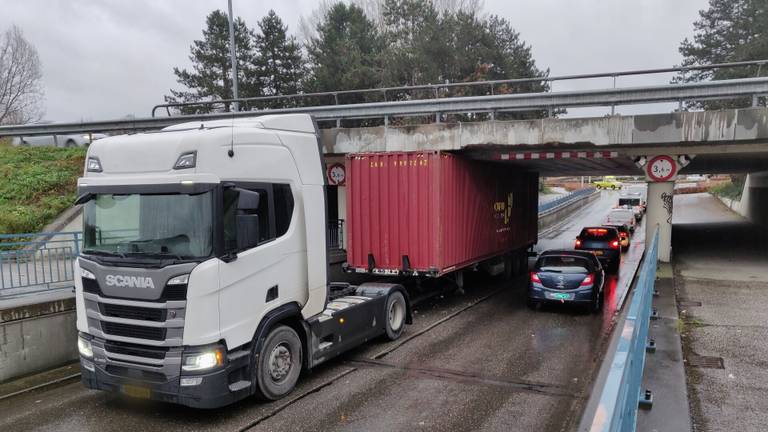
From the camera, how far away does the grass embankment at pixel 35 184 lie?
15602 millimetres

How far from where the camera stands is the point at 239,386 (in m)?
6.29

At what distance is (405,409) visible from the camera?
662 cm

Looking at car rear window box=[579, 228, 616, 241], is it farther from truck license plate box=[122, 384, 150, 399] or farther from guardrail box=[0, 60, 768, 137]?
truck license plate box=[122, 384, 150, 399]

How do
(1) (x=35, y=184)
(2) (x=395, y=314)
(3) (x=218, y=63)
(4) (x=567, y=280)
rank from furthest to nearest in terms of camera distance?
(3) (x=218, y=63), (1) (x=35, y=184), (4) (x=567, y=280), (2) (x=395, y=314)

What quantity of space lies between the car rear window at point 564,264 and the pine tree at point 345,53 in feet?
88.9

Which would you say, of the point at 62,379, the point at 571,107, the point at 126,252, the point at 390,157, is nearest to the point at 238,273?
the point at 126,252

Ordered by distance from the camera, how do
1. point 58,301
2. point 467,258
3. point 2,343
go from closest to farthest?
1. point 2,343
2. point 58,301
3. point 467,258

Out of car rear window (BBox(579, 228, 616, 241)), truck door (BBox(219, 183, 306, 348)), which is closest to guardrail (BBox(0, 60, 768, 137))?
car rear window (BBox(579, 228, 616, 241))

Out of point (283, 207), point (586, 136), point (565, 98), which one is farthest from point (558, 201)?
point (283, 207)

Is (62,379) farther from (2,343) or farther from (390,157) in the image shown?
(390,157)

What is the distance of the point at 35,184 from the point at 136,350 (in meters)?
14.6

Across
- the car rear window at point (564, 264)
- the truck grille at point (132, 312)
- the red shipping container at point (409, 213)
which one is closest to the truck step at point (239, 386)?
the truck grille at point (132, 312)

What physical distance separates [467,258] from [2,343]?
9494 millimetres

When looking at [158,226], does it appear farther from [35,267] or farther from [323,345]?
[35,267]
